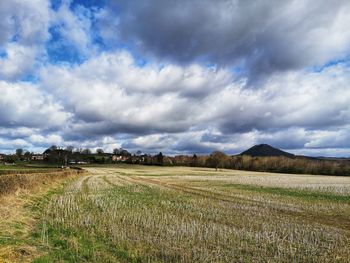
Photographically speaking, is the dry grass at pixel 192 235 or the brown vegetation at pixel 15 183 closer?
the dry grass at pixel 192 235

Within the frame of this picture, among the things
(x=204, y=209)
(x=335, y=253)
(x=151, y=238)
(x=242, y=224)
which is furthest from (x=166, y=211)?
(x=335, y=253)

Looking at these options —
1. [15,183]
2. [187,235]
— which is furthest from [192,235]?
[15,183]

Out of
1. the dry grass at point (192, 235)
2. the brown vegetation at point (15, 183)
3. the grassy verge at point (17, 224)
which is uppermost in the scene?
the brown vegetation at point (15, 183)

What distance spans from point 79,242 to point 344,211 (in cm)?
1902

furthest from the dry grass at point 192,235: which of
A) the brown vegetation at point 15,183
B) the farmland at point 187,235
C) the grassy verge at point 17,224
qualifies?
the brown vegetation at point 15,183

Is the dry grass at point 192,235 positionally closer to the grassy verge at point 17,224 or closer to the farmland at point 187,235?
the farmland at point 187,235

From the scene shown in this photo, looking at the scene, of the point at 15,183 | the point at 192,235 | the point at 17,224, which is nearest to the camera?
the point at 192,235

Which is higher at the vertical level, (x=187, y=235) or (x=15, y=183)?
(x=15, y=183)

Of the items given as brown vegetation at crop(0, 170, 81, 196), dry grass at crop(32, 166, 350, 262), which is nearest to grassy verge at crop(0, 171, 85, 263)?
brown vegetation at crop(0, 170, 81, 196)

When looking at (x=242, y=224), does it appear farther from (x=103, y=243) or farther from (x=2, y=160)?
(x=2, y=160)

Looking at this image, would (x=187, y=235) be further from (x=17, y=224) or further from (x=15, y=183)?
(x=15, y=183)

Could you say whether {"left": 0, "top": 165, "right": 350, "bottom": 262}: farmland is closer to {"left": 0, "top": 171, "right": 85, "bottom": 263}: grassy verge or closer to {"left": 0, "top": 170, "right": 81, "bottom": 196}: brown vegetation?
{"left": 0, "top": 171, "right": 85, "bottom": 263}: grassy verge

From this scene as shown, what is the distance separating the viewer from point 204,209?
23.3m

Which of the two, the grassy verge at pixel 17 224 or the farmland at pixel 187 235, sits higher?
the grassy verge at pixel 17 224
